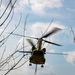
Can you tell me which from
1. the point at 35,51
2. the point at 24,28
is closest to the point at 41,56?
the point at 35,51

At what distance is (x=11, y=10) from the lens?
11117 mm

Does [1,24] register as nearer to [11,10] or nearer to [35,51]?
[11,10]

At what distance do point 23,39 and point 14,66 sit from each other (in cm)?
159

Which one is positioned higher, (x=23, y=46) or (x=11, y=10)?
(x=11, y=10)

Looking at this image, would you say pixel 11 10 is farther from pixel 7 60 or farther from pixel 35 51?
pixel 35 51

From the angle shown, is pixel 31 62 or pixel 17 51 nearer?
pixel 17 51

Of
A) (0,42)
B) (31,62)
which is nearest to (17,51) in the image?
(0,42)

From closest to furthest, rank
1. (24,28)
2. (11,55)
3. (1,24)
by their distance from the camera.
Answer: (1,24) < (11,55) < (24,28)

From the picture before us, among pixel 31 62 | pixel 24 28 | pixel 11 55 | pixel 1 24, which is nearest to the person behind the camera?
pixel 1 24

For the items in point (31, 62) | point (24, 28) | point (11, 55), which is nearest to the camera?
point (11, 55)

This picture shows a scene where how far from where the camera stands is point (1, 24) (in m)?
10.8

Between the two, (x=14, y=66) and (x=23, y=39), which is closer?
(x=14, y=66)

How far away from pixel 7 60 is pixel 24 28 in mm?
1646

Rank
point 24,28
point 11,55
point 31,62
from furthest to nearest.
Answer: point 31,62 < point 24,28 < point 11,55
